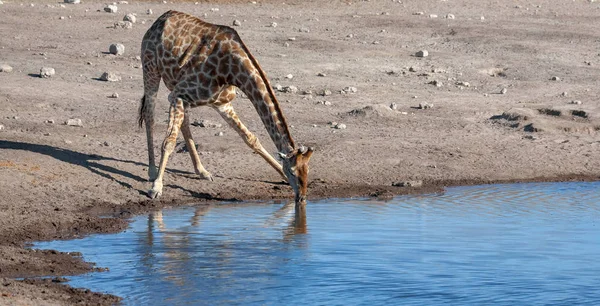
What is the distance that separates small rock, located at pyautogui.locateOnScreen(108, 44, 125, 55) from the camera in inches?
752

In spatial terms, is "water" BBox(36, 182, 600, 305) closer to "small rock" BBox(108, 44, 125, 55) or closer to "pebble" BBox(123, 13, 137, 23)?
"small rock" BBox(108, 44, 125, 55)

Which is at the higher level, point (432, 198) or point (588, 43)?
point (588, 43)

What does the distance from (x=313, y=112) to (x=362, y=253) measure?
6630 millimetres

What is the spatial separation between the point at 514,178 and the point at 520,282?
5.26 meters

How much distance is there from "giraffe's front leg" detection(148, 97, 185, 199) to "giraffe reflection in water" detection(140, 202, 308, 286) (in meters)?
0.50

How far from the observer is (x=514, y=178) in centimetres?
1416

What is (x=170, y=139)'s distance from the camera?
1238cm

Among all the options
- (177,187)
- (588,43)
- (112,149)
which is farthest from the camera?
(588,43)

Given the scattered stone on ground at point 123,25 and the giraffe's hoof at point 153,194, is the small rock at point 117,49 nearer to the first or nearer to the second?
the scattered stone on ground at point 123,25

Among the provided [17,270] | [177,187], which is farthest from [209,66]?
[17,270]

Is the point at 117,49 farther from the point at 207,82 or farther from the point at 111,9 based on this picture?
the point at 207,82

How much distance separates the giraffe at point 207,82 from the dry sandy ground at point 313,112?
1.95 feet

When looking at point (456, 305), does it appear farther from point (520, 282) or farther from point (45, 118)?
point (45, 118)

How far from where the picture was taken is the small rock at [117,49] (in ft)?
62.7
